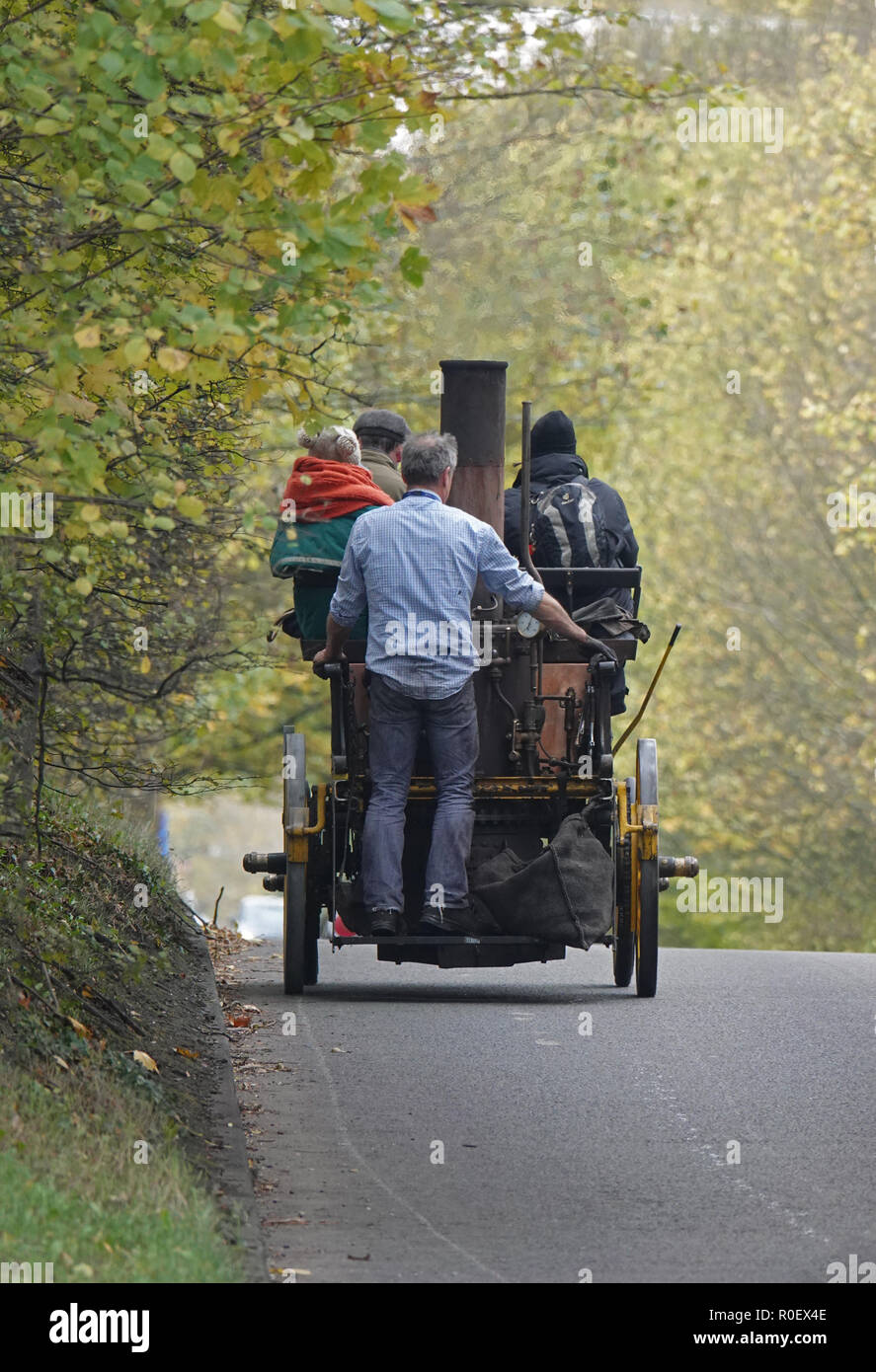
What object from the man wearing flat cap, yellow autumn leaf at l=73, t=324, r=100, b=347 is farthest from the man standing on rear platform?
yellow autumn leaf at l=73, t=324, r=100, b=347

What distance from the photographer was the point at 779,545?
32.9m

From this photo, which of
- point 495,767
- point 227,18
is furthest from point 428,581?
point 227,18

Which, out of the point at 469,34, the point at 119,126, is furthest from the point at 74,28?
the point at 469,34

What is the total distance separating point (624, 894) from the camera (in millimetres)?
10766

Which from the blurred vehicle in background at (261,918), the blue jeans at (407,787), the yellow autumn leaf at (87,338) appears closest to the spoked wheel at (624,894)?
the blue jeans at (407,787)

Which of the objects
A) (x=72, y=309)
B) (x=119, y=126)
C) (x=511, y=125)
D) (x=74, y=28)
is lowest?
(x=72, y=309)

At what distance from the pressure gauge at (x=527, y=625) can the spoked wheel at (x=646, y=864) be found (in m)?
A: 0.85

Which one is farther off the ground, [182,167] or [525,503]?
[182,167]

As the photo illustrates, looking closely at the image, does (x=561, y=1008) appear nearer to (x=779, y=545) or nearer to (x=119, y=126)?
(x=119, y=126)

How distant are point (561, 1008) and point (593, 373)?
69.7ft

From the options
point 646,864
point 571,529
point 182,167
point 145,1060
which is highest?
point 182,167

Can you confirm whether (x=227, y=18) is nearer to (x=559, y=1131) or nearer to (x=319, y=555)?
(x=559, y=1131)

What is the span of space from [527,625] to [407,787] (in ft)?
2.93

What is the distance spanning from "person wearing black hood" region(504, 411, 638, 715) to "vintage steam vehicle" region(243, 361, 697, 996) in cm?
13
